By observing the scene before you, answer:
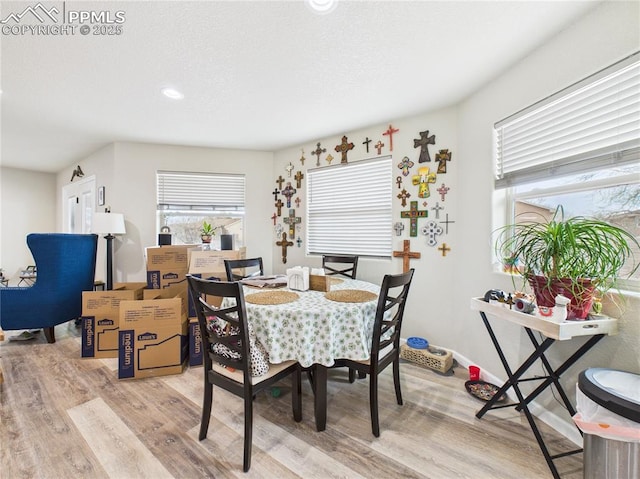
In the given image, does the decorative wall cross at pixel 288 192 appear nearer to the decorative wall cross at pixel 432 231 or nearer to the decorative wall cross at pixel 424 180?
the decorative wall cross at pixel 424 180

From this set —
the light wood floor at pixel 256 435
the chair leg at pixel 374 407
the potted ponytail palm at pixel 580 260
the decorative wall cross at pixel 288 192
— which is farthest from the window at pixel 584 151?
the decorative wall cross at pixel 288 192

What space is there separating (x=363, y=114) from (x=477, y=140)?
107 cm

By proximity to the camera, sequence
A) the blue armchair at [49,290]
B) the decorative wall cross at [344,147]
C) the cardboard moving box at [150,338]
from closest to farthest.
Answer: the cardboard moving box at [150,338]
the blue armchair at [49,290]
the decorative wall cross at [344,147]

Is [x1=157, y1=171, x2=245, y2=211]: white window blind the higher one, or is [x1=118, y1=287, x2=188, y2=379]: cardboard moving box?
[x1=157, y1=171, x2=245, y2=211]: white window blind

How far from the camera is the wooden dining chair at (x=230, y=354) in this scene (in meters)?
1.36

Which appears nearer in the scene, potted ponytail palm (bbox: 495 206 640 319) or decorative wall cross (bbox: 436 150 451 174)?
potted ponytail palm (bbox: 495 206 640 319)

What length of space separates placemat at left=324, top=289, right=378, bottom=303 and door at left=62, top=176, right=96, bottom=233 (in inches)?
164

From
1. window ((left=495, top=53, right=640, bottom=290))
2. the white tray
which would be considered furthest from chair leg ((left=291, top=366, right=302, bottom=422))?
window ((left=495, top=53, right=640, bottom=290))

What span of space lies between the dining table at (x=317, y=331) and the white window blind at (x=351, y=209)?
1470 mm

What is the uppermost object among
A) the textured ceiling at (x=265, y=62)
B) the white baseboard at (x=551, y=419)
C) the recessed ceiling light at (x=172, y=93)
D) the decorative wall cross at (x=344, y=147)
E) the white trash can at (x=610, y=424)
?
the recessed ceiling light at (x=172, y=93)

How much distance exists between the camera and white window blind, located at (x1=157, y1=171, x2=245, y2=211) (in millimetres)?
3648

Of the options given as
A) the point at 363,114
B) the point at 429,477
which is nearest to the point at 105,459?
the point at 429,477

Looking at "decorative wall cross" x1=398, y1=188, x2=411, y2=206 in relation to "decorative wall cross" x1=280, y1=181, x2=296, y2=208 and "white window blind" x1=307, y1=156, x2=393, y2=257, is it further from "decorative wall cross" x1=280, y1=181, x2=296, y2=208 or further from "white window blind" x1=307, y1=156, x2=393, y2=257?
"decorative wall cross" x1=280, y1=181, x2=296, y2=208

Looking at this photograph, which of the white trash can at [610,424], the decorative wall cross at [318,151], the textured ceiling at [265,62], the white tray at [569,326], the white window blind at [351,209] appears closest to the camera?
the white trash can at [610,424]
